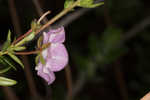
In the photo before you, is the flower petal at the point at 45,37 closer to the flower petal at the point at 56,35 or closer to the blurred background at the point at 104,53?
the flower petal at the point at 56,35

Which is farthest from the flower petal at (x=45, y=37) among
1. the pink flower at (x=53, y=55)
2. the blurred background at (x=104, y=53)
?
the blurred background at (x=104, y=53)

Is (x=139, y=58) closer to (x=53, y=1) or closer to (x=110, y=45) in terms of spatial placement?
(x=110, y=45)

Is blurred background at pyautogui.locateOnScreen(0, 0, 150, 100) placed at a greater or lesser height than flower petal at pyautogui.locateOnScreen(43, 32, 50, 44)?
lesser

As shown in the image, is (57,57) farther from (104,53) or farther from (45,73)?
(104,53)

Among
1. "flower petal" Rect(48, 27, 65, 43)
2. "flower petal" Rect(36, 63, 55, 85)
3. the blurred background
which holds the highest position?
"flower petal" Rect(48, 27, 65, 43)

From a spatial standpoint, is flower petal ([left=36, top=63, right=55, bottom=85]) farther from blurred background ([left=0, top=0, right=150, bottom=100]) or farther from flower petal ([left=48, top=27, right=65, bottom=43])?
blurred background ([left=0, top=0, right=150, bottom=100])

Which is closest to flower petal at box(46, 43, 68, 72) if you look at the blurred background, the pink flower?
the pink flower

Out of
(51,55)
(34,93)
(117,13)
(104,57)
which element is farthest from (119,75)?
(51,55)

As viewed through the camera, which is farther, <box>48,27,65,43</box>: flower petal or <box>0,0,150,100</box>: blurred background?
<box>0,0,150,100</box>: blurred background
